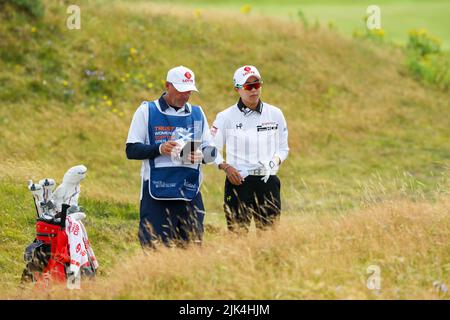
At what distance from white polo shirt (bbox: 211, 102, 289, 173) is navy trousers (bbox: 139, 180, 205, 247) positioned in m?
0.75

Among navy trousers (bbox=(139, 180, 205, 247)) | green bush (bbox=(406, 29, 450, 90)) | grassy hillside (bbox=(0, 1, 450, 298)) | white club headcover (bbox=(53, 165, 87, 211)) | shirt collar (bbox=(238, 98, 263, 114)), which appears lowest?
navy trousers (bbox=(139, 180, 205, 247))

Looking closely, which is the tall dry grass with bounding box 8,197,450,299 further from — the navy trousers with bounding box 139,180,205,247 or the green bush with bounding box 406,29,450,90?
the green bush with bounding box 406,29,450,90

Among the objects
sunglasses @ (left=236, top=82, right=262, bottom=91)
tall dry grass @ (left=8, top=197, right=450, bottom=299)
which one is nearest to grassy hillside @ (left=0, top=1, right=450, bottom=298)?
sunglasses @ (left=236, top=82, right=262, bottom=91)

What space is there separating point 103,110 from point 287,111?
164 inches

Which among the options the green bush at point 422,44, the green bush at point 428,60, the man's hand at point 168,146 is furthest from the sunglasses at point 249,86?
the green bush at point 422,44

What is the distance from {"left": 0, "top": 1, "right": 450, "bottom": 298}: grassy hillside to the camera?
541 inches

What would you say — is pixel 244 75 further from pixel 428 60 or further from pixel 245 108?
pixel 428 60

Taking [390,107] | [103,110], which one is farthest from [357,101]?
[103,110]

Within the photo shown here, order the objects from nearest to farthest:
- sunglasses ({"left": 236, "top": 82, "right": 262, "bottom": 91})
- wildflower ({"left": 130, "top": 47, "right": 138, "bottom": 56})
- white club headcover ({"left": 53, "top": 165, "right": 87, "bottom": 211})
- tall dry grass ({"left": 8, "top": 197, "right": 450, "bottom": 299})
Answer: tall dry grass ({"left": 8, "top": 197, "right": 450, "bottom": 299}), white club headcover ({"left": 53, "top": 165, "right": 87, "bottom": 211}), sunglasses ({"left": 236, "top": 82, "right": 262, "bottom": 91}), wildflower ({"left": 130, "top": 47, "right": 138, "bottom": 56})

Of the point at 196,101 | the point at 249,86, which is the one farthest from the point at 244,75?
the point at 196,101

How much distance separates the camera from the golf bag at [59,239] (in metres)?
7.69

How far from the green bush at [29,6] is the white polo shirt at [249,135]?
1215cm

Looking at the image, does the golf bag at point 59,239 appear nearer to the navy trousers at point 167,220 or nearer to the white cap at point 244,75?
the navy trousers at point 167,220

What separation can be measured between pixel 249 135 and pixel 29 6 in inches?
492
